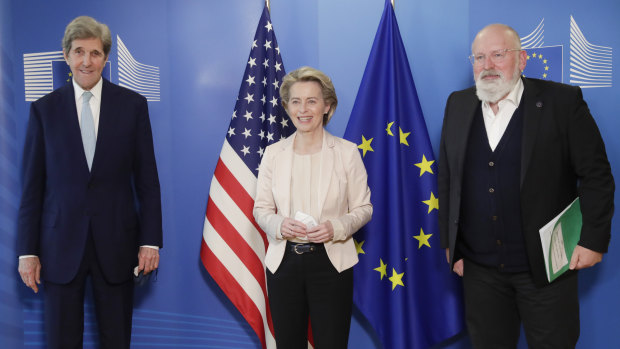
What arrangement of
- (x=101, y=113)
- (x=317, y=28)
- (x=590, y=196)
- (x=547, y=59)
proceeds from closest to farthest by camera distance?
(x=590, y=196) < (x=101, y=113) < (x=547, y=59) < (x=317, y=28)

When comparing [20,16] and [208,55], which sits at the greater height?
[20,16]

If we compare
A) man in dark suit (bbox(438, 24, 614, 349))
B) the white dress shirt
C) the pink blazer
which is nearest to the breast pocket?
the pink blazer

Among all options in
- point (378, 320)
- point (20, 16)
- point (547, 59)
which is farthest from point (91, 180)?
point (547, 59)

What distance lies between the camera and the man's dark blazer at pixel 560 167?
2.05m

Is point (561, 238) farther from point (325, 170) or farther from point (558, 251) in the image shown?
point (325, 170)

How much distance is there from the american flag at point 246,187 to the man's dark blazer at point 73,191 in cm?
51

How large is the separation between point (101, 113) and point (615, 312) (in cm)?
289

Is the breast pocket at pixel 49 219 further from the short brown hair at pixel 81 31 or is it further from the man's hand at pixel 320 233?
the man's hand at pixel 320 233

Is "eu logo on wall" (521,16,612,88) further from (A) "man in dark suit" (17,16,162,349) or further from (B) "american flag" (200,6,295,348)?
(A) "man in dark suit" (17,16,162,349)

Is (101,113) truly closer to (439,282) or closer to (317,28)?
(317,28)

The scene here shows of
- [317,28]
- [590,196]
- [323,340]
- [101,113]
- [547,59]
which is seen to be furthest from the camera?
[317,28]

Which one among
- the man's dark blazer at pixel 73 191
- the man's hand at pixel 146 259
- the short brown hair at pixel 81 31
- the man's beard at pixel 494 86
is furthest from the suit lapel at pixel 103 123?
the man's beard at pixel 494 86

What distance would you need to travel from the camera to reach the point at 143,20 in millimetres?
3066

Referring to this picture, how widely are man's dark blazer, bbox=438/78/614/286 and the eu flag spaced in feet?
2.20
